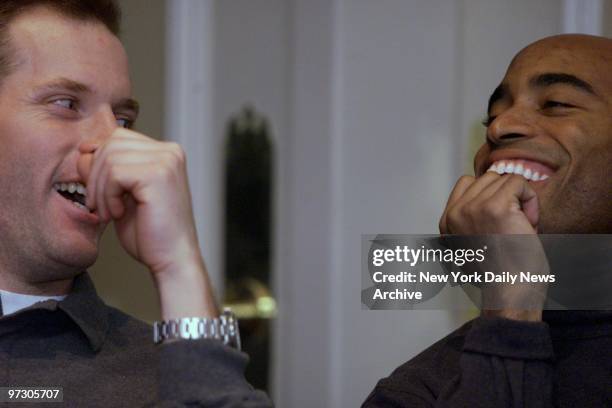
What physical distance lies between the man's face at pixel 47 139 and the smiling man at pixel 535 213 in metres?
0.43

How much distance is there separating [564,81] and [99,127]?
600mm

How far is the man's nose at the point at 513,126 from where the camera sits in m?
1.15

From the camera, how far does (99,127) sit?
45.1 inches

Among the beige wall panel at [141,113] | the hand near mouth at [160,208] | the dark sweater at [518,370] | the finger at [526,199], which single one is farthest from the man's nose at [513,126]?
Result: the beige wall panel at [141,113]

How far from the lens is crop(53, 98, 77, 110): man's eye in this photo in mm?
1141

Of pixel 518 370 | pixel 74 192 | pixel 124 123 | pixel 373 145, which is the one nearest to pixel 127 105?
pixel 124 123

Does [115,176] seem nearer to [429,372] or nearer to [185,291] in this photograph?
[185,291]

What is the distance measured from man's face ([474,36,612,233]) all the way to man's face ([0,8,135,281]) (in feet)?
1.71

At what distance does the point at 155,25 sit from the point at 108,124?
0.85m

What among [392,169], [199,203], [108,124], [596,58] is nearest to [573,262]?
[596,58]

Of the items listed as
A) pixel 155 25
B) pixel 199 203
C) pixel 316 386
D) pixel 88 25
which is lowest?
pixel 316 386

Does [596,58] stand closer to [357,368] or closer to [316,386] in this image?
[357,368]

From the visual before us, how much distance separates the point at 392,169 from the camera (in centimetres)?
186

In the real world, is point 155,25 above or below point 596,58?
above
